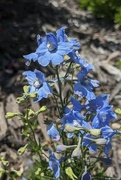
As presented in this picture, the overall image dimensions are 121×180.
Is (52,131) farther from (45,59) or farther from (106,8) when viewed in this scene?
(106,8)

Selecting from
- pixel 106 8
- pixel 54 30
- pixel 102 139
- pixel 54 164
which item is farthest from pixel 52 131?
pixel 106 8

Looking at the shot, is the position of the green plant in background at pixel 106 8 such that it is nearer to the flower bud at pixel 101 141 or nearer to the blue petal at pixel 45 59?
the blue petal at pixel 45 59

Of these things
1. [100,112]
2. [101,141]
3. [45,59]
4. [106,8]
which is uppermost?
[106,8]

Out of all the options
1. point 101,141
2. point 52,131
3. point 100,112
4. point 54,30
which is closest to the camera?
point 101,141

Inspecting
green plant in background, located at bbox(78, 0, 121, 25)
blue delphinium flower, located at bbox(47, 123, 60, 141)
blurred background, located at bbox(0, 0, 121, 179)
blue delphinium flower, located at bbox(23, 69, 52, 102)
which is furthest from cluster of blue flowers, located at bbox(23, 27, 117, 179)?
green plant in background, located at bbox(78, 0, 121, 25)

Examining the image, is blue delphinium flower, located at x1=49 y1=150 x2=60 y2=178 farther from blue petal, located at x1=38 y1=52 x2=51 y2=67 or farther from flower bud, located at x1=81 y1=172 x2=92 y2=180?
blue petal, located at x1=38 y1=52 x2=51 y2=67

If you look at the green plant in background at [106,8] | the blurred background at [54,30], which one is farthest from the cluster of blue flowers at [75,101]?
the green plant in background at [106,8]

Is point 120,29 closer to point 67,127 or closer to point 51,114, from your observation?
point 51,114
